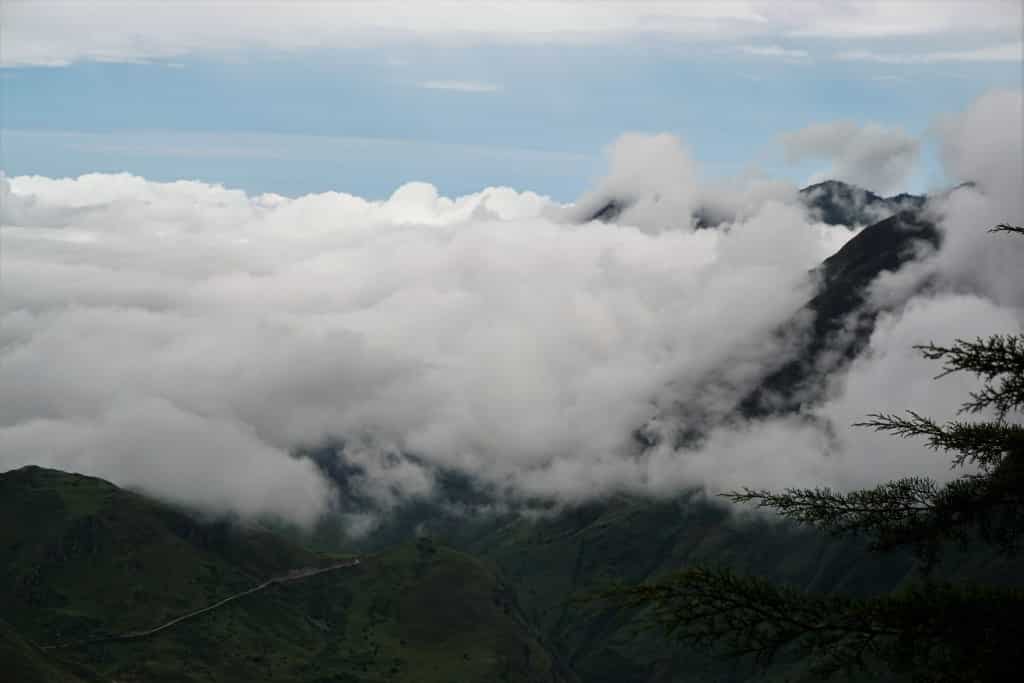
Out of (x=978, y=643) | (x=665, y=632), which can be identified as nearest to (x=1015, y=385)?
(x=978, y=643)

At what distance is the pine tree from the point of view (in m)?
41.3

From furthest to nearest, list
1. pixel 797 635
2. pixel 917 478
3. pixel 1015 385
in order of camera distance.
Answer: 1. pixel 917 478
2. pixel 1015 385
3. pixel 797 635

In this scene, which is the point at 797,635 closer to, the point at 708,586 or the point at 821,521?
the point at 708,586

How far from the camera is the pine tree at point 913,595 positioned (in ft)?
136

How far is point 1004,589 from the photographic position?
43.1 metres

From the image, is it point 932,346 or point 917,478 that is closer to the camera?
point 932,346

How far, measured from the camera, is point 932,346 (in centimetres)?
4425

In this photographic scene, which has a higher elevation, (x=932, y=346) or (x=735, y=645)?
(x=932, y=346)

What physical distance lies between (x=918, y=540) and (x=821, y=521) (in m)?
4.43

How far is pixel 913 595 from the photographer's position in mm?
42781

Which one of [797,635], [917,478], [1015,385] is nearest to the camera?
[797,635]

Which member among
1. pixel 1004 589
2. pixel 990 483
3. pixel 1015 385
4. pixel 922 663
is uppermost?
pixel 1015 385

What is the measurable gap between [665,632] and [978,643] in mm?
12350

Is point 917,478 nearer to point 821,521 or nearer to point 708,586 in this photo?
point 821,521
